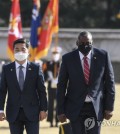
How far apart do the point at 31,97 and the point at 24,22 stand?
27.6m

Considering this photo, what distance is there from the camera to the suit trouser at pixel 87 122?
21.4 ft

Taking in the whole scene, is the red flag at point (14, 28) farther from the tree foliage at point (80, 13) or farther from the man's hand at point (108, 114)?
the tree foliage at point (80, 13)

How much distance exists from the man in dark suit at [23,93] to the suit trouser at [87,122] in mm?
405

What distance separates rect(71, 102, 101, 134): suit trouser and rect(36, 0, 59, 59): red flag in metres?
11.3

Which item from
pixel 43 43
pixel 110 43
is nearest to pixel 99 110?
pixel 43 43

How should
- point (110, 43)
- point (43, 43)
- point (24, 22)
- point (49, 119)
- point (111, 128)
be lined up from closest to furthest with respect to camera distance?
point (111, 128) → point (49, 119) → point (43, 43) → point (110, 43) → point (24, 22)

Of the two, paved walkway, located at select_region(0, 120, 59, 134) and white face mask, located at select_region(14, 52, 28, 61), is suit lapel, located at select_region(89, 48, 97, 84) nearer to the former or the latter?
white face mask, located at select_region(14, 52, 28, 61)

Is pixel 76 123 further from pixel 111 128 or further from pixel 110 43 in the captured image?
pixel 110 43

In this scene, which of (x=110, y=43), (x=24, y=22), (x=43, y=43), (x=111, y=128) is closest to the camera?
(x=111, y=128)

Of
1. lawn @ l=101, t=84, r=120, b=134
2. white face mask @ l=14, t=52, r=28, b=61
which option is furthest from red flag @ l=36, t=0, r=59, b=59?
white face mask @ l=14, t=52, r=28, b=61

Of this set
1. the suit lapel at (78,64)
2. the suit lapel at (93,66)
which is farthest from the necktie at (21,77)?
the suit lapel at (93,66)

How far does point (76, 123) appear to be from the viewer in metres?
6.60

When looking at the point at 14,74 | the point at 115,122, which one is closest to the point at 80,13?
the point at 115,122

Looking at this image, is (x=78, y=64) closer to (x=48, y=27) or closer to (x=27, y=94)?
(x=27, y=94)
